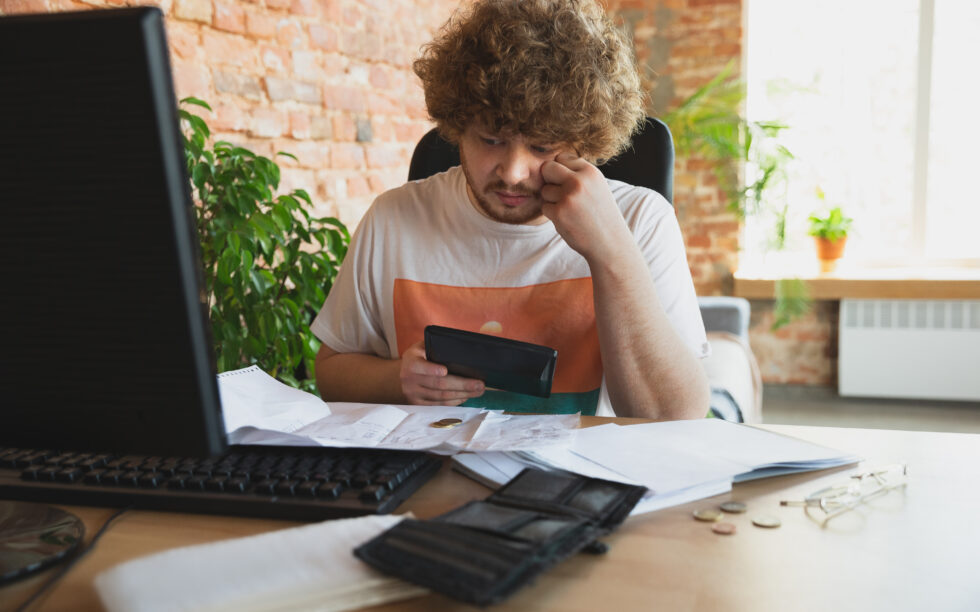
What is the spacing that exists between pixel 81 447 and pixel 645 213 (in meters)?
1.03

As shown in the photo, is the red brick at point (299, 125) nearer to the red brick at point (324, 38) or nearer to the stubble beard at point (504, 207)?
the red brick at point (324, 38)

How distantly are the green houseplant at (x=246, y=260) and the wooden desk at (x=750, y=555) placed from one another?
98 centimetres

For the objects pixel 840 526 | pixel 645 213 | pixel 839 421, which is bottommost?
pixel 839 421

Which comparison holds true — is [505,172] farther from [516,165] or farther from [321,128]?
[321,128]

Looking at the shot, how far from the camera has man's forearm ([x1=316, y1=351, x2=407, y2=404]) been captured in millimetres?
1220

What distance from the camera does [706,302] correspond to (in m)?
3.30

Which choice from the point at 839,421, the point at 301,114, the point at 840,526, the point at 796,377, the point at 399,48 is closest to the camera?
the point at 840,526

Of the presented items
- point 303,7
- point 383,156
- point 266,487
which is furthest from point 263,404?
point 383,156

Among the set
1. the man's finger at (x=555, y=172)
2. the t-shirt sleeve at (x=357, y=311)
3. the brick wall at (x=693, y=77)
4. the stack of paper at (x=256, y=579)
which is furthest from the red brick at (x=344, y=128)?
the stack of paper at (x=256, y=579)

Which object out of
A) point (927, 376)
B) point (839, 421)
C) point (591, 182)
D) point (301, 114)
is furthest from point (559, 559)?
point (927, 376)

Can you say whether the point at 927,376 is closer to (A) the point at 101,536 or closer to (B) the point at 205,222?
(B) the point at 205,222

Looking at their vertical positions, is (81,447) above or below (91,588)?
above

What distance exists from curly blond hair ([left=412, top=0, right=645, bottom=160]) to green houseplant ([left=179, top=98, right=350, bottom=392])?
55 centimetres

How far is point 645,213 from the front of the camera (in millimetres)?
1392
